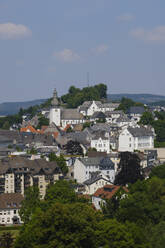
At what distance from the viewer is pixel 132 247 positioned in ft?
175

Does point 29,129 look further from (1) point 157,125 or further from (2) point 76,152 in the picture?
(2) point 76,152

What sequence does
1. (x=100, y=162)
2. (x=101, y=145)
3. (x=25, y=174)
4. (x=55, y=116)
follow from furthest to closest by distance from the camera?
(x=55, y=116)
(x=101, y=145)
(x=100, y=162)
(x=25, y=174)

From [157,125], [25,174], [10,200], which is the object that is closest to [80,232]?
[10,200]

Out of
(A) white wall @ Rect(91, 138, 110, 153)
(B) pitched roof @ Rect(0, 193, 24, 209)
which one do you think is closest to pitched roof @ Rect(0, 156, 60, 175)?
(B) pitched roof @ Rect(0, 193, 24, 209)

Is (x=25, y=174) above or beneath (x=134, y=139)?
beneath

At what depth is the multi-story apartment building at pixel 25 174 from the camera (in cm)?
9081

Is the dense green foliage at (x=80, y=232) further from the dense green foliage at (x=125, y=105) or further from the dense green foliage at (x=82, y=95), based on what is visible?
the dense green foliage at (x=82, y=95)

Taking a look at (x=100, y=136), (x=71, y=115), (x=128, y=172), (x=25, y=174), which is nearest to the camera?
(x=25, y=174)

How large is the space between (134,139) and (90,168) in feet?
67.5

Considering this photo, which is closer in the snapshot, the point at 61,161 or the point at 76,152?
the point at 61,161

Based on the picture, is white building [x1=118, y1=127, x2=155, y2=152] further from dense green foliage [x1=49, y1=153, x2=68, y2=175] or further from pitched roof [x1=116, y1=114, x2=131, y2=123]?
dense green foliage [x1=49, y1=153, x2=68, y2=175]

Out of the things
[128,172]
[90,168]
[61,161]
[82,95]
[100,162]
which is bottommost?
[128,172]

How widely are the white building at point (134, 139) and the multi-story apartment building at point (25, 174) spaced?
23597 millimetres

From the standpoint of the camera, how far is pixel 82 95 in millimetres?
166500
